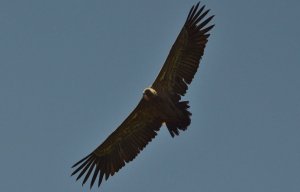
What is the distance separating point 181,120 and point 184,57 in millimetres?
2037

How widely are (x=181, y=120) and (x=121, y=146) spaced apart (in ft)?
9.33

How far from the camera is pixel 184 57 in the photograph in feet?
105

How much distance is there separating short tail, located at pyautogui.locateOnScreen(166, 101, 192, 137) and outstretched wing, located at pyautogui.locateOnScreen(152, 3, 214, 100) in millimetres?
534

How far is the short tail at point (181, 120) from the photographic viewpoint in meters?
31.6

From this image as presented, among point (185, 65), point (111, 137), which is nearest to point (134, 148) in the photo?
point (111, 137)

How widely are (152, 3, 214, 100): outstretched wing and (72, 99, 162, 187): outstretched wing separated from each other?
1.45m

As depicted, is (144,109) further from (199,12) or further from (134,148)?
(199,12)

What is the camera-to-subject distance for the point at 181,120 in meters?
31.7

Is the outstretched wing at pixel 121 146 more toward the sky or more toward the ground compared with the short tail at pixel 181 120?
more toward the sky

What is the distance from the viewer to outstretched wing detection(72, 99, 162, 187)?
33250 mm

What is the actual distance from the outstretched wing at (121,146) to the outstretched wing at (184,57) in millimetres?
1448

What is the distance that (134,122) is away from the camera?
109 ft

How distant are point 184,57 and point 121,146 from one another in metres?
3.84

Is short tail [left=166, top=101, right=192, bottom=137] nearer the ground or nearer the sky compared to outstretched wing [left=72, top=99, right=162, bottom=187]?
nearer the ground
